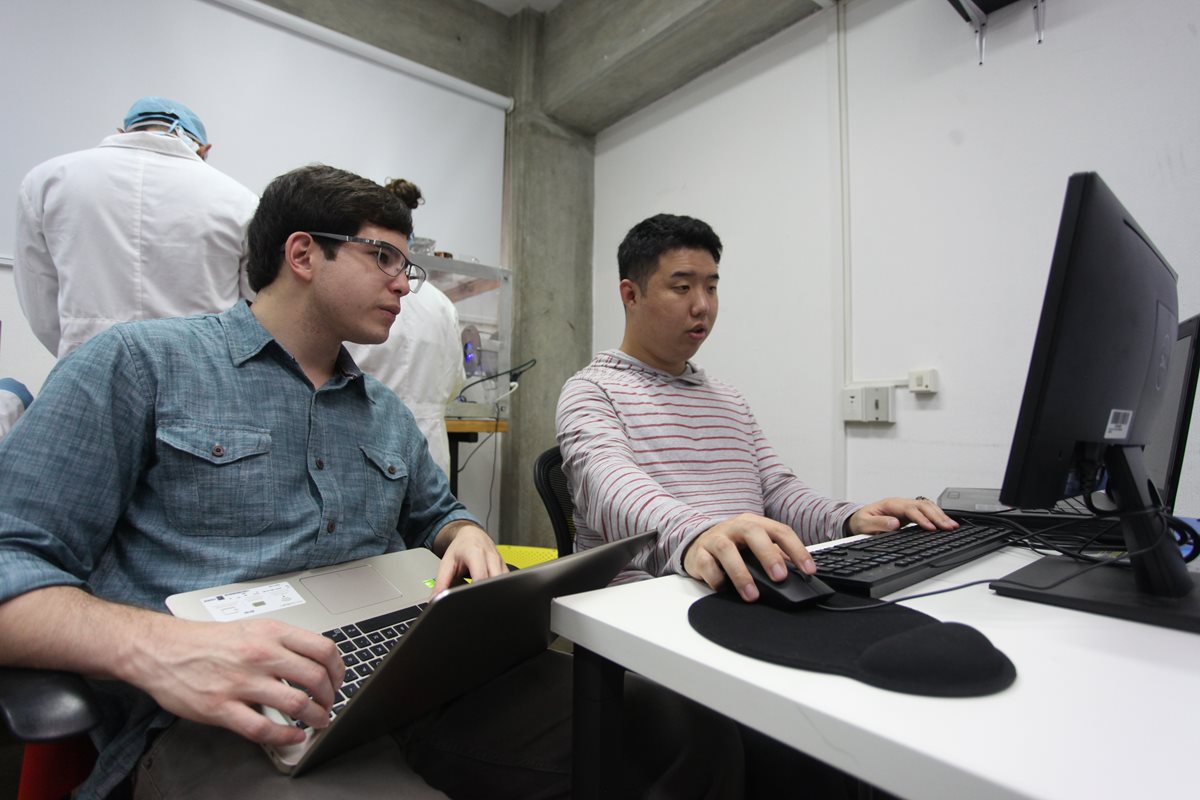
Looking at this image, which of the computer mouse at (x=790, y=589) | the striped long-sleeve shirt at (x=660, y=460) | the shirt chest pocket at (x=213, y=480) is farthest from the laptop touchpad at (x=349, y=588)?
the computer mouse at (x=790, y=589)

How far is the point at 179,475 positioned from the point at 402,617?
1.18 feet

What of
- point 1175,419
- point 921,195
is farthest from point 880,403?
point 1175,419

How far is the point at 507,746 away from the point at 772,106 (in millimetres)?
2441

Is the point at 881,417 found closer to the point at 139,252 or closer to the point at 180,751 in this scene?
the point at 180,751

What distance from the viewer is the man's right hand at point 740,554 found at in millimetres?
591

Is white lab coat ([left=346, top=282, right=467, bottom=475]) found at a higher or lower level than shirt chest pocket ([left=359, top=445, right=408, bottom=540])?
higher

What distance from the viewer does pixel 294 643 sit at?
547 millimetres

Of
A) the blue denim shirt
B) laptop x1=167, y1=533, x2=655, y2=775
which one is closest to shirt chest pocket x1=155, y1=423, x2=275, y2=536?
the blue denim shirt

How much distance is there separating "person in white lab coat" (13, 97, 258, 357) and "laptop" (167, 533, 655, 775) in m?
0.86

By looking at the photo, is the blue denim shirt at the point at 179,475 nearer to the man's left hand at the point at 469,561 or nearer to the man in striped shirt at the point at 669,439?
the man's left hand at the point at 469,561

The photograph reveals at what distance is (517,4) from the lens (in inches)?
124

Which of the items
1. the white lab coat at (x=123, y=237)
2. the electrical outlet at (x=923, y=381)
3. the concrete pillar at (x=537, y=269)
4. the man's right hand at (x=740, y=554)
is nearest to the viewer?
the man's right hand at (x=740, y=554)

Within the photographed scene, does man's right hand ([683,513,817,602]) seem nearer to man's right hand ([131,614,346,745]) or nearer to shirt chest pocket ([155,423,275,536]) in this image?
man's right hand ([131,614,346,745])

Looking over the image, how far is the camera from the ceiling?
313cm
